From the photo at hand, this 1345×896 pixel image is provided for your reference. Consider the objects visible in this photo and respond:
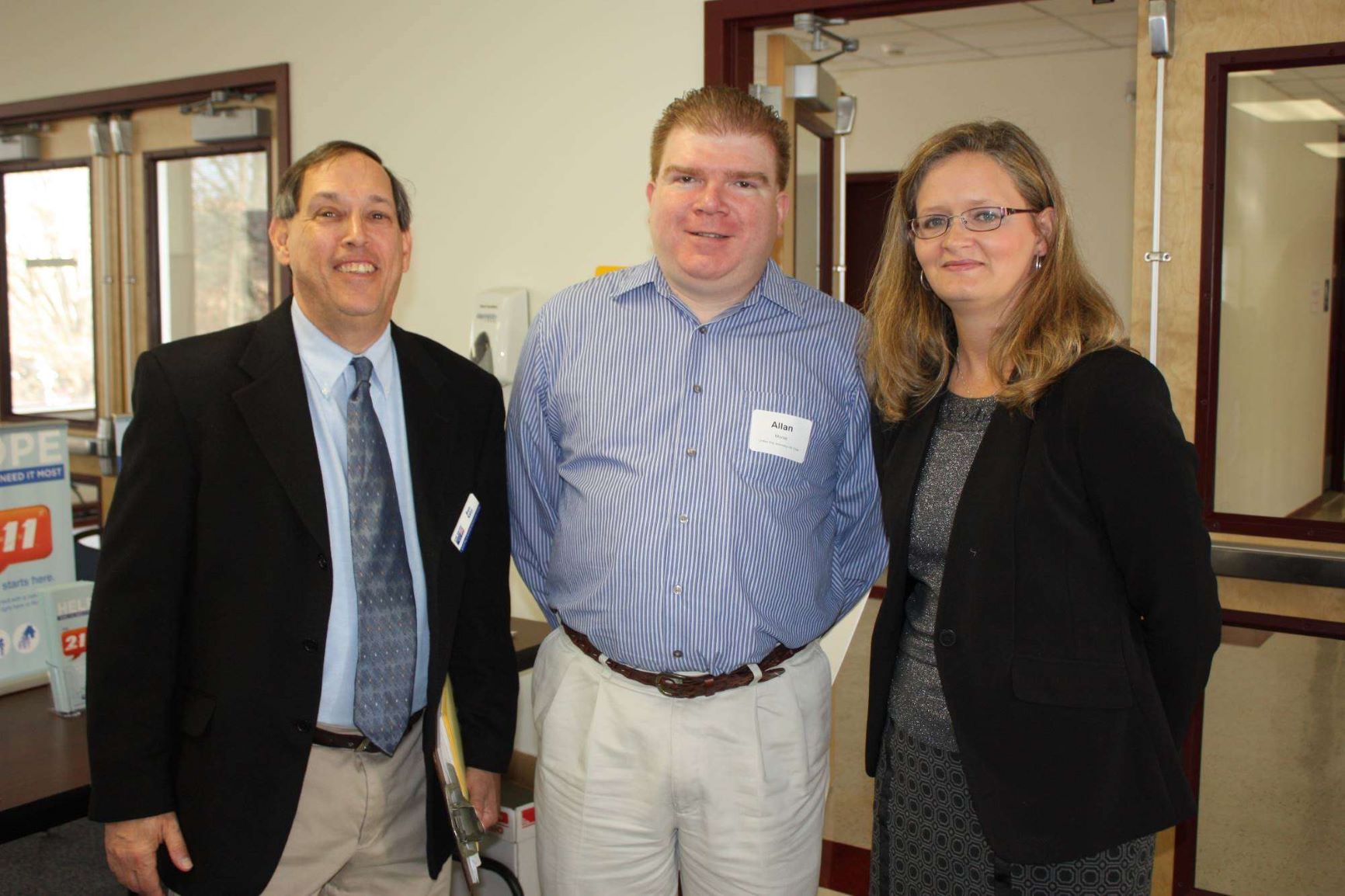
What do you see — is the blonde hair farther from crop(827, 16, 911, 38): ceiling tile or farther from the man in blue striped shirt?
crop(827, 16, 911, 38): ceiling tile

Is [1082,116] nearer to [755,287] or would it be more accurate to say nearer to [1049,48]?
[1049,48]

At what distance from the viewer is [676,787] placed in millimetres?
1834

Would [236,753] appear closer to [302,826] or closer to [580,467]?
[302,826]

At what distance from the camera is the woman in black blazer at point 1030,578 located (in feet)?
4.92

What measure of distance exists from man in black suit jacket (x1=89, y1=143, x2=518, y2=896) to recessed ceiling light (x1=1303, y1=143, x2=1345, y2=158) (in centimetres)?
228

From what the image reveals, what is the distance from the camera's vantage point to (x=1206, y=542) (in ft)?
5.03

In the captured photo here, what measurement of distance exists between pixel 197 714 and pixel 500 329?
212cm

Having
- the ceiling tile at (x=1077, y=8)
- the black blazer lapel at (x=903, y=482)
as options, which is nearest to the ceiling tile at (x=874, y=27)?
the ceiling tile at (x=1077, y=8)

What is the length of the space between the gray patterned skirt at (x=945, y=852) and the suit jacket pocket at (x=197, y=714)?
1.03 meters

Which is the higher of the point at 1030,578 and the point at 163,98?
the point at 163,98

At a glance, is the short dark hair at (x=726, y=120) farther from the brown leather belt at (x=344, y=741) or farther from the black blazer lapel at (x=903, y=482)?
the brown leather belt at (x=344, y=741)

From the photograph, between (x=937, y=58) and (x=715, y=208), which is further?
(x=937, y=58)

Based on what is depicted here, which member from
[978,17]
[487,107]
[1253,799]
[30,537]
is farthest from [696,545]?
[978,17]

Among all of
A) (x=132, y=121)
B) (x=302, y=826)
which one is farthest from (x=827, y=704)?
(x=132, y=121)
